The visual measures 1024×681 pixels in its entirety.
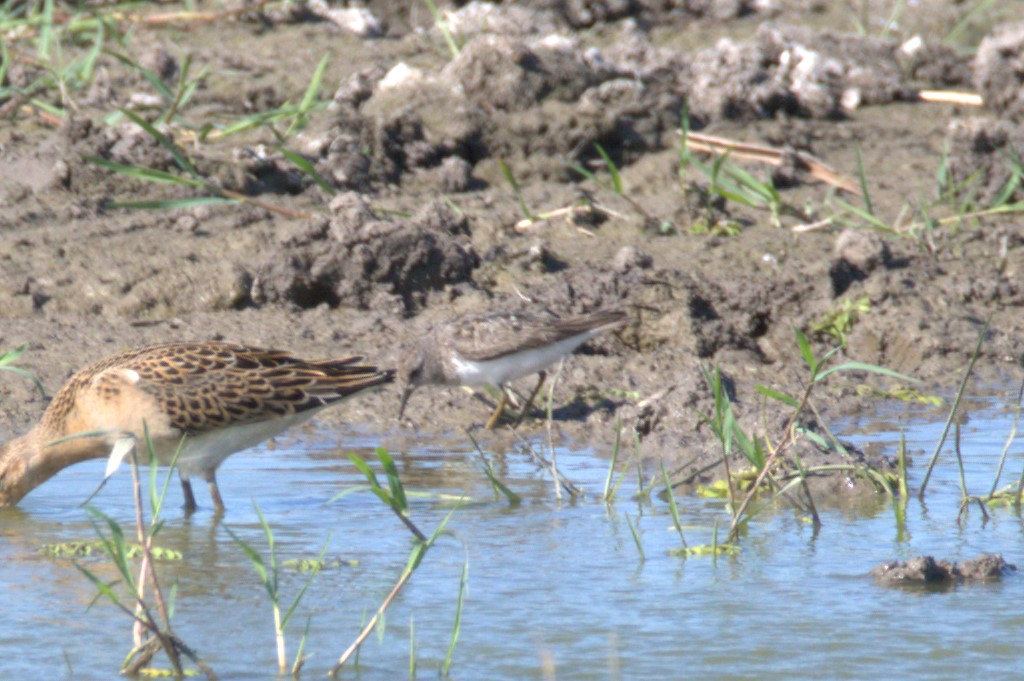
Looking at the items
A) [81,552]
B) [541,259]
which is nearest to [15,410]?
[81,552]

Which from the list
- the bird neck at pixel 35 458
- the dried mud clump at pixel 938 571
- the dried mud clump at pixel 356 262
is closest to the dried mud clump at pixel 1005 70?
the dried mud clump at pixel 356 262

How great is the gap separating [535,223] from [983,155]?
3.08 metres

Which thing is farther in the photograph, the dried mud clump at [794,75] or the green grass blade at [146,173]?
the dried mud clump at [794,75]

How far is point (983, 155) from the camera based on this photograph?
1037 cm

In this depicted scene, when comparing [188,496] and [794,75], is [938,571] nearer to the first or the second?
[188,496]

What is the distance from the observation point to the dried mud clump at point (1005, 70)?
A: 1125 cm

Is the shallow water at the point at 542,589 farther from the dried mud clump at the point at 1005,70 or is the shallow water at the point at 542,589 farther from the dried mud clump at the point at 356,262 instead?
the dried mud clump at the point at 1005,70

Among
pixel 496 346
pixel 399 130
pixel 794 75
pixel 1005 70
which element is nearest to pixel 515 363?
pixel 496 346

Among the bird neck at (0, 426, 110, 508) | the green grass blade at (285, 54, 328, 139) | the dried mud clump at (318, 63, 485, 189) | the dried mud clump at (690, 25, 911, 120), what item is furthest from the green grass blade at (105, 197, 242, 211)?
the dried mud clump at (690, 25, 911, 120)

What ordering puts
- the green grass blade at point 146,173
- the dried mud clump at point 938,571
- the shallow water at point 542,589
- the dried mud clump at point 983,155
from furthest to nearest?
the dried mud clump at point 983,155 < the green grass blade at point 146,173 < the dried mud clump at point 938,571 < the shallow water at point 542,589

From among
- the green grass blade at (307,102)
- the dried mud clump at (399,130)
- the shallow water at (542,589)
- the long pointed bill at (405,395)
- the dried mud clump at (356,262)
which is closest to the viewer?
the shallow water at (542,589)

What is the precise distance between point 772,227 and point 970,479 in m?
3.25

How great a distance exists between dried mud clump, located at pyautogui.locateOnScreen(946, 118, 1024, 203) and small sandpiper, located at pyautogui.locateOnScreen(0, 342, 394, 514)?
488 cm

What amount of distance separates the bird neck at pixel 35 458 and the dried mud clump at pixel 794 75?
5.75 meters
